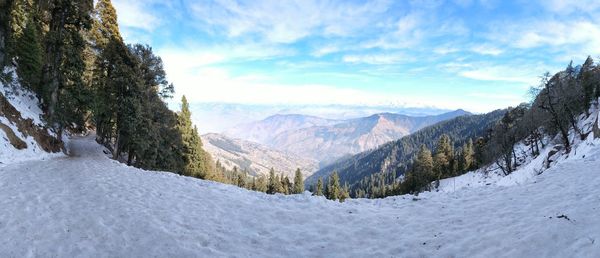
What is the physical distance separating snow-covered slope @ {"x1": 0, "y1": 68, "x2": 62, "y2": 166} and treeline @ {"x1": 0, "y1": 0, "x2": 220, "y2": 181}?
1.15 meters

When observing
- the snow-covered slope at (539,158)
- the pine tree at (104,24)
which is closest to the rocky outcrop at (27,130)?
the pine tree at (104,24)

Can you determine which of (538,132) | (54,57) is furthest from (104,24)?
(538,132)

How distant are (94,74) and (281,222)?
31.1 metres

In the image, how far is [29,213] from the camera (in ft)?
32.8

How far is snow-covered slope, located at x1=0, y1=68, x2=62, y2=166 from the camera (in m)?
18.5

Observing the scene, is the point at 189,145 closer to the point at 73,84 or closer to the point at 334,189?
the point at 73,84

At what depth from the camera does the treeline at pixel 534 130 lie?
37094mm

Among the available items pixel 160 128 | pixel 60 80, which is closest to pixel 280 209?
pixel 60 80

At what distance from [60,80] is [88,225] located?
2127 cm

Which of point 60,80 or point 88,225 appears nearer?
point 88,225

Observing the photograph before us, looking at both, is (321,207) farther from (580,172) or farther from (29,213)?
(580,172)

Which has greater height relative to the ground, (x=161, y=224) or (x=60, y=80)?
(x=60, y=80)

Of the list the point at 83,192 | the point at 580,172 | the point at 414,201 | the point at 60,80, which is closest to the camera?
the point at 83,192

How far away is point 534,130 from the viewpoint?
53125 millimetres
